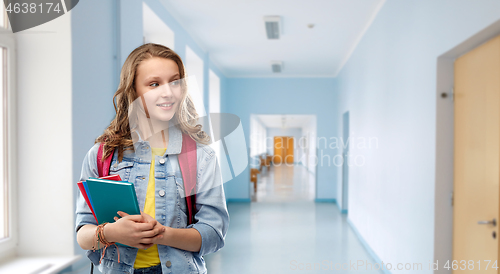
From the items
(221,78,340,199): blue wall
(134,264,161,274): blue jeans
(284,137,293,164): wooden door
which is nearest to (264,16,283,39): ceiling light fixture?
(221,78,340,199): blue wall

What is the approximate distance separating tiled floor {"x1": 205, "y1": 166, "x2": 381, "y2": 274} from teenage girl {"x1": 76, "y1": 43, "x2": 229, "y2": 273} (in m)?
2.77

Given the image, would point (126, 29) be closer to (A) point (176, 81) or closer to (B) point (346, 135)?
(A) point (176, 81)

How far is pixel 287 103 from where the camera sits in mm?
7684

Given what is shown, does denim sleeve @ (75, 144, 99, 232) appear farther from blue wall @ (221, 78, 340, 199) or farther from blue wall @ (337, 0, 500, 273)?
blue wall @ (221, 78, 340, 199)

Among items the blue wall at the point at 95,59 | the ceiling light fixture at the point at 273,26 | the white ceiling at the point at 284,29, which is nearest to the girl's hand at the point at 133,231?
the blue wall at the point at 95,59

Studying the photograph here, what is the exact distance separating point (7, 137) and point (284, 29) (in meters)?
3.55

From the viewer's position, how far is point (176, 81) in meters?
0.99

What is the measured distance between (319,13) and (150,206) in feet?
11.7

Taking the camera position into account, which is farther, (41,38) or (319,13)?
(319,13)

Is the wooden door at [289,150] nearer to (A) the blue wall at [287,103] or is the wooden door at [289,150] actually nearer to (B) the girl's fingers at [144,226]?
(A) the blue wall at [287,103]

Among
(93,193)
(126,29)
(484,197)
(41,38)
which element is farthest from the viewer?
(126,29)

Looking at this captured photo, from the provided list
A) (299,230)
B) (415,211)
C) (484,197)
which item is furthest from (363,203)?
(484,197)

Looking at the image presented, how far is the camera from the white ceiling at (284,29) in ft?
12.0

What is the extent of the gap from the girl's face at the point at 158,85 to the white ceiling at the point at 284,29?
287 centimetres
